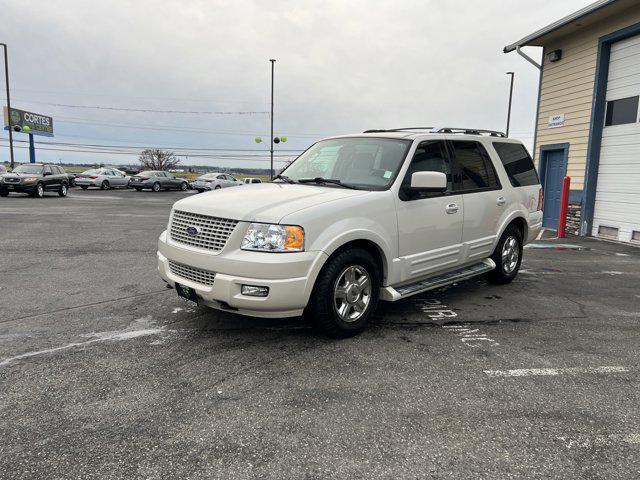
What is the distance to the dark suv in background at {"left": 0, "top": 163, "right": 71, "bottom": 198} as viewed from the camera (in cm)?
2119

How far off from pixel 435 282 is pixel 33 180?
2201 centimetres

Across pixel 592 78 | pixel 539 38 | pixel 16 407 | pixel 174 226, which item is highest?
pixel 539 38

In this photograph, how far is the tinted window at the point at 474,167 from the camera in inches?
212

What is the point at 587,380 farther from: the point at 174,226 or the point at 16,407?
the point at 16,407

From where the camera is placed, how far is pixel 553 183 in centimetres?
1356

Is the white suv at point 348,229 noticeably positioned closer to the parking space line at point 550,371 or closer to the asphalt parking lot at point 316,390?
the asphalt parking lot at point 316,390

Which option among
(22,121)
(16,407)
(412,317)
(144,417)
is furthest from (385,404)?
(22,121)

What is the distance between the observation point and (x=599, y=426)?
2.88 metres

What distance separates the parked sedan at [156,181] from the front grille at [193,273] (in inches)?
1197

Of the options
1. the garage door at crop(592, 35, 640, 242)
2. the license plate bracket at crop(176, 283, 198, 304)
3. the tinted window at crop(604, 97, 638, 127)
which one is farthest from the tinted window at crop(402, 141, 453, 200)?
the tinted window at crop(604, 97, 638, 127)

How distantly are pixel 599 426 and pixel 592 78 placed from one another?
37.5 ft

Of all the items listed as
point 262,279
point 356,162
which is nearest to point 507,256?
point 356,162

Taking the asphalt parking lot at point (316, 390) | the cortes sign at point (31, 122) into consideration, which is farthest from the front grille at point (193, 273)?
the cortes sign at point (31, 122)

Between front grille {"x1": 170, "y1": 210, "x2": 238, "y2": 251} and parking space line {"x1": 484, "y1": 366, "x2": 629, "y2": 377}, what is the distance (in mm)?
2334
